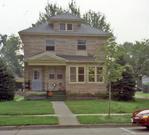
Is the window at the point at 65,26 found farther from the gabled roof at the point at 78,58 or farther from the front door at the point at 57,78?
the front door at the point at 57,78

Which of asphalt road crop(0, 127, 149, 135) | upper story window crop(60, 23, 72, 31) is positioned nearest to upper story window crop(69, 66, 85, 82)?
upper story window crop(60, 23, 72, 31)

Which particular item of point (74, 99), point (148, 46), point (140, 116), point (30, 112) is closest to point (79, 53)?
Answer: point (74, 99)

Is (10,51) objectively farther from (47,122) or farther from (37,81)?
(47,122)

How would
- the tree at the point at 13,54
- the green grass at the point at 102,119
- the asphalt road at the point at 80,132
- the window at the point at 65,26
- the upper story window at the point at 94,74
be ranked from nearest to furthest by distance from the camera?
1. the asphalt road at the point at 80,132
2. the green grass at the point at 102,119
3. the upper story window at the point at 94,74
4. the window at the point at 65,26
5. the tree at the point at 13,54

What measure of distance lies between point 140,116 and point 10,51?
102350mm

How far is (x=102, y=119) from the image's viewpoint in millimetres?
24406

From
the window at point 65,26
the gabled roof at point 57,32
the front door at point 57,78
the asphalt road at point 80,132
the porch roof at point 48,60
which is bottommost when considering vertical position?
the asphalt road at point 80,132

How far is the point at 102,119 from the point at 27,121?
13.3 ft

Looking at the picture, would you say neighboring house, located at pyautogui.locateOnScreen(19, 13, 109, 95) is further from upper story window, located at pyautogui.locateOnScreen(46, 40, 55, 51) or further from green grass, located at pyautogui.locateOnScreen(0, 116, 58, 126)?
green grass, located at pyautogui.locateOnScreen(0, 116, 58, 126)

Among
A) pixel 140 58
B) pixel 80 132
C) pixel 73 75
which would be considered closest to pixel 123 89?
pixel 73 75

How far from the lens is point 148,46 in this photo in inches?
3287

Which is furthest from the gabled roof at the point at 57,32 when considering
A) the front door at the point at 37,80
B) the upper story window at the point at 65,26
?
the front door at the point at 37,80

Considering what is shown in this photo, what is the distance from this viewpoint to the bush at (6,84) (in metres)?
43.4

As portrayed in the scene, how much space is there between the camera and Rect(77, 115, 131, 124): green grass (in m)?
23.6
